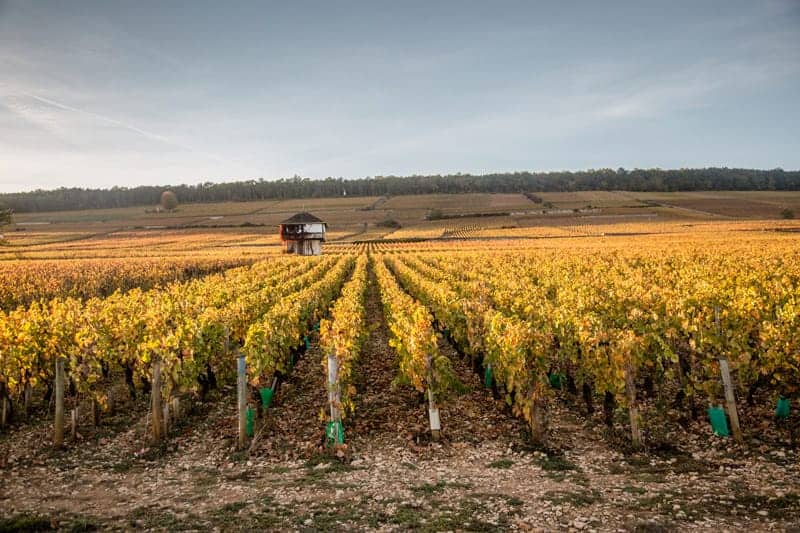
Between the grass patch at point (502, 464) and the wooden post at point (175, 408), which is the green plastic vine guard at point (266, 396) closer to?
the wooden post at point (175, 408)

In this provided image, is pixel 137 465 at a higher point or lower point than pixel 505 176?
lower

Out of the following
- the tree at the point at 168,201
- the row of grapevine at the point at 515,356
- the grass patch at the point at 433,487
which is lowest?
the grass patch at the point at 433,487

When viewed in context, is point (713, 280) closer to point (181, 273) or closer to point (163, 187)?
point (181, 273)

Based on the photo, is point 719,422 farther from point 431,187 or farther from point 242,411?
point 431,187

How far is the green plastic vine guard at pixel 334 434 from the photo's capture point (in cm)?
880

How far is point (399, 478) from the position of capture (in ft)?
25.0

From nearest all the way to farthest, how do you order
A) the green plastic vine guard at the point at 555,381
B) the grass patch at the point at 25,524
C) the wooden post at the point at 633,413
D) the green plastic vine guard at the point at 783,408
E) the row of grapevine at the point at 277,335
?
the grass patch at the point at 25,524 → the wooden post at the point at 633,413 → the green plastic vine guard at the point at 783,408 → the row of grapevine at the point at 277,335 → the green plastic vine guard at the point at 555,381

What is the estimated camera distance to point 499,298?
1532 cm

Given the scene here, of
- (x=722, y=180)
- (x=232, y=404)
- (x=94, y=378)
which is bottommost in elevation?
(x=232, y=404)

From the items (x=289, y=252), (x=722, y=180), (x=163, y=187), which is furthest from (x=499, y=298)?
(x=163, y=187)

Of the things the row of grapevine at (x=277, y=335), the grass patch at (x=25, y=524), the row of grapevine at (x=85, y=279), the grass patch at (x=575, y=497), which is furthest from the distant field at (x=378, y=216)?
the grass patch at (x=575, y=497)

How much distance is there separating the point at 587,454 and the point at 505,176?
193 m

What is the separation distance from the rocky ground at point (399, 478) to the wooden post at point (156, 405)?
0.30m

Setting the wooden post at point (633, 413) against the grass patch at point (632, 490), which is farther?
the wooden post at point (633, 413)
